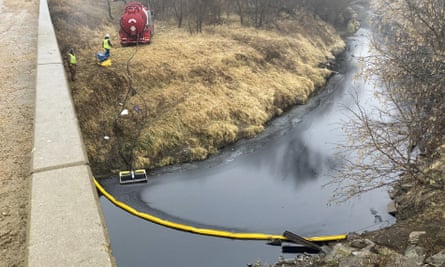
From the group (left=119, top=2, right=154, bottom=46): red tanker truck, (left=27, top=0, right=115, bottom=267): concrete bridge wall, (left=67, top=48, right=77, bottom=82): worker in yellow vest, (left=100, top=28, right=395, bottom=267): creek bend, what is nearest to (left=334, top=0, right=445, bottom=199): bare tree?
(left=100, top=28, right=395, bottom=267): creek bend

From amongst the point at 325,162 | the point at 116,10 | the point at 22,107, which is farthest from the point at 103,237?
the point at 116,10

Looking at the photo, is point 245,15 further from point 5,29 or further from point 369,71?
point 369,71

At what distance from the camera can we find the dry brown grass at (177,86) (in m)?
15.5

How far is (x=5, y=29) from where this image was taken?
17.2 metres

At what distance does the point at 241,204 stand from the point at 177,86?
7672mm

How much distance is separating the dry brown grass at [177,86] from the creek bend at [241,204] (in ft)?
3.47

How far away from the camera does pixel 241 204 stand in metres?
13.2

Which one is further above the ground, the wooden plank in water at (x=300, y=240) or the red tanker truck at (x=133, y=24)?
the red tanker truck at (x=133, y=24)

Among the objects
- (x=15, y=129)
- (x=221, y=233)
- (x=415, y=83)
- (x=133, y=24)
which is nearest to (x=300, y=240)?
(x=221, y=233)

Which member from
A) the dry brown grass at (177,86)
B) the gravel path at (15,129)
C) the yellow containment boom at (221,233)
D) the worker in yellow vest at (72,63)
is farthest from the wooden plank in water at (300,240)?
the worker in yellow vest at (72,63)

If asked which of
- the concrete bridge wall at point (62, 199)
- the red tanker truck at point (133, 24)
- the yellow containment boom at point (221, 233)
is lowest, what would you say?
the yellow containment boom at point (221, 233)

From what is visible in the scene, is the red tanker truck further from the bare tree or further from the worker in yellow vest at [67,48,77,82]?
the bare tree

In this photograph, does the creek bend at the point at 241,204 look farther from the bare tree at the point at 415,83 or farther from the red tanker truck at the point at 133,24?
the red tanker truck at the point at 133,24

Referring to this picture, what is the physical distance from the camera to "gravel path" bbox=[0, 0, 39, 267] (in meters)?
6.62
